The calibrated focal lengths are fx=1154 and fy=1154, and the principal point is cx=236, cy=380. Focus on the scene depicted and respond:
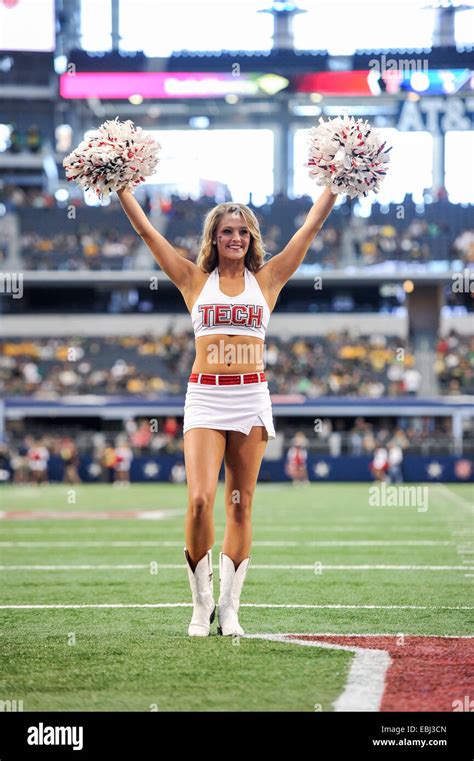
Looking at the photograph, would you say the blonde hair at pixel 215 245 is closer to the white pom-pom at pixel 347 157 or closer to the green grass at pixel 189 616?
the white pom-pom at pixel 347 157

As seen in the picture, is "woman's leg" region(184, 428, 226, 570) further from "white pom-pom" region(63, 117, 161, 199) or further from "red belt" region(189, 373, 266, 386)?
"white pom-pom" region(63, 117, 161, 199)

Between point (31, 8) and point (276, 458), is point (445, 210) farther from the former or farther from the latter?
point (31, 8)

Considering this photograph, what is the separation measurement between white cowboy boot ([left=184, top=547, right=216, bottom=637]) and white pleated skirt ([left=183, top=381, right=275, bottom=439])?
2.03ft

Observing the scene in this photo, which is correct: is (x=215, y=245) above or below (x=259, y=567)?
above

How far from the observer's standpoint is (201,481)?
5.31m

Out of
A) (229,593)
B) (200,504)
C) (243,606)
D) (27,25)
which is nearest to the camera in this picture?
(200,504)

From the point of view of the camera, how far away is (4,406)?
34062mm

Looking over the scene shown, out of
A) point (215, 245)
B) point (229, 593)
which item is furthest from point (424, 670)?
point (215, 245)

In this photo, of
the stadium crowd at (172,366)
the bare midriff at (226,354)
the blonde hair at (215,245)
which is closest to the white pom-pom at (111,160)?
the blonde hair at (215,245)

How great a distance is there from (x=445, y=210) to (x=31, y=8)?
1652cm

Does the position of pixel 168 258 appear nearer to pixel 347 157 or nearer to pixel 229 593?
pixel 347 157

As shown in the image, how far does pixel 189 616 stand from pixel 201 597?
88 cm

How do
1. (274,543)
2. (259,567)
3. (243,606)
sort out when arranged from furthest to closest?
(274,543), (259,567), (243,606)

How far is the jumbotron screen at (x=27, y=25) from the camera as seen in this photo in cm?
4147
